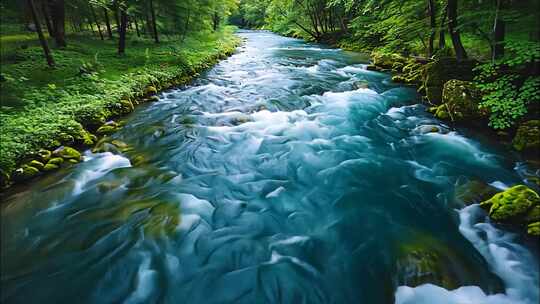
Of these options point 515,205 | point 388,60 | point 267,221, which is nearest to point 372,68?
point 388,60

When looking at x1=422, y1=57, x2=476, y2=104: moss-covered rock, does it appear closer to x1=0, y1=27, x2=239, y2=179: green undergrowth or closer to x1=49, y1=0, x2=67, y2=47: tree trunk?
x1=0, y1=27, x2=239, y2=179: green undergrowth

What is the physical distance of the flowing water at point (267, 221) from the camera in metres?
3.54

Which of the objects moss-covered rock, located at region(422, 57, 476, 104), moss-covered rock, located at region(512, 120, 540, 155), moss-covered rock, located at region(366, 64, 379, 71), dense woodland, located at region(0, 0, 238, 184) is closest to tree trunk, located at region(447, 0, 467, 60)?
moss-covered rock, located at region(422, 57, 476, 104)

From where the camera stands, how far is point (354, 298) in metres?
3.40

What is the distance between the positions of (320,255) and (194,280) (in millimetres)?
1721

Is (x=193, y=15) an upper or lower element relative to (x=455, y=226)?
upper

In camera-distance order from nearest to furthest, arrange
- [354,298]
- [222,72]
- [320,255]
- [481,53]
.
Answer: [354,298] → [320,255] → [481,53] → [222,72]

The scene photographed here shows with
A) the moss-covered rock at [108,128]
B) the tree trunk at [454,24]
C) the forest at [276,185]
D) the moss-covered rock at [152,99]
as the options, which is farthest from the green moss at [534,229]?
the moss-covered rock at [152,99]

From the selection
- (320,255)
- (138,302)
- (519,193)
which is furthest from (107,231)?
(519,193)

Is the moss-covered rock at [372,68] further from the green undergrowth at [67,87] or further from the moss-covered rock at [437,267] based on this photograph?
the moss-covered rock at [437,267]

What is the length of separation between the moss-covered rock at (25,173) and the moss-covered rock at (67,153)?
0.62 metres

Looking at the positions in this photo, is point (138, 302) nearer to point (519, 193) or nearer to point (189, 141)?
point (189, 141)

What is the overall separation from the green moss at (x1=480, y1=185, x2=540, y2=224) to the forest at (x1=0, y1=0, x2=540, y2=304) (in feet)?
0.07

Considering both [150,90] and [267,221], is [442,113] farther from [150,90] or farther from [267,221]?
[150,90]
